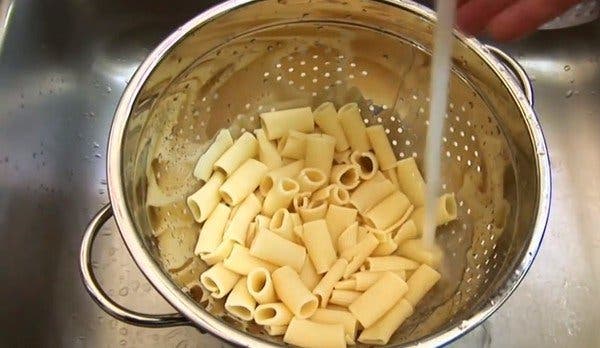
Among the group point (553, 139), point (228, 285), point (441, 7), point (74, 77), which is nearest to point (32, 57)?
point (74, 77)

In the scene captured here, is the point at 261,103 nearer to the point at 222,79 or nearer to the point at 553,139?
the point at 222,79

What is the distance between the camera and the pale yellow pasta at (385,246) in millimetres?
748

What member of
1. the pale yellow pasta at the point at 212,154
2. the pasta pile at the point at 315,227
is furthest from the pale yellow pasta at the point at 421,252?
the pale yellow pasta at the point at 212,154

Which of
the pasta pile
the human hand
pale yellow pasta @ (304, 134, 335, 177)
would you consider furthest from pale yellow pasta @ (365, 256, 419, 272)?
the human hand

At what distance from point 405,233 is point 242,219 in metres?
0.16

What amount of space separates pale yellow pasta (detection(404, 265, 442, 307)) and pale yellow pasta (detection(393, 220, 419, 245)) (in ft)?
0.14

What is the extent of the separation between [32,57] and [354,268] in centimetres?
40

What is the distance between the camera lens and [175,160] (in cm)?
75

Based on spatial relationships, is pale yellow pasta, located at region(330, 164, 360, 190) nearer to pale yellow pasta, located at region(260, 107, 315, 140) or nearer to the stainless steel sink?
pale yellow pasta, located at region(260, 107, 315, 140)

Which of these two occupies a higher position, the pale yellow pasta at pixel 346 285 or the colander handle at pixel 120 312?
the pale yellow pasta at pixel 346 285

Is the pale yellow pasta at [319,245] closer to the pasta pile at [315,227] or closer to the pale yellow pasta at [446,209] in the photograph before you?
the pasta pile at [315,227]

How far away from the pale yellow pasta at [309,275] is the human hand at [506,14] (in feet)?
0.86

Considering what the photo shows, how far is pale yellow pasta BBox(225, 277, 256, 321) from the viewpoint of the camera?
0.70 m

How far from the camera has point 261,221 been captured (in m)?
0.75
